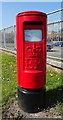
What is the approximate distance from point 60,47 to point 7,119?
3.49m

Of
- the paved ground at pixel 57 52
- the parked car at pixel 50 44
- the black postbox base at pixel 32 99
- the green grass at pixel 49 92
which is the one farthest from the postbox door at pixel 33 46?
the parked car at pixel 50 44

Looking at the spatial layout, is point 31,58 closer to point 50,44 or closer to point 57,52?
point 57,52

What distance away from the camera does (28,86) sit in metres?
2.80

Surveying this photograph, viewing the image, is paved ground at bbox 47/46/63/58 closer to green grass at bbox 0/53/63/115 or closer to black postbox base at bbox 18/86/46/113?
green grass at bbox 0/53/63/115

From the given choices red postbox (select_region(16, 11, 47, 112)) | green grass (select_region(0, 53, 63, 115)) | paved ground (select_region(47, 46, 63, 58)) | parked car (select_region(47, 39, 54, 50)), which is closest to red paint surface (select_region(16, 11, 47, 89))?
red postbox (select_region(16, 11, 47, 112))

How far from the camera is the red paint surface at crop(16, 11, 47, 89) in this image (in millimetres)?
2650

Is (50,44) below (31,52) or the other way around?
the other way around

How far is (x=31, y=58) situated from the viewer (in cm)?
271

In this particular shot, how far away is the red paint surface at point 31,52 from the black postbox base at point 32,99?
0.09 metres

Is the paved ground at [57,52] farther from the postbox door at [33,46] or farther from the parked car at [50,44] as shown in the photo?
the postbox door at [33,46]

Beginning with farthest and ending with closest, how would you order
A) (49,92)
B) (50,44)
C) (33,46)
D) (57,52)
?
(50,44) → (57,52) → (49,92) → (33,46)

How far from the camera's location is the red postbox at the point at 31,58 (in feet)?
8.82

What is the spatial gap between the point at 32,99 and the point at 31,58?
714 mm

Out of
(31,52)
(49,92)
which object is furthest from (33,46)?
(49,92)
